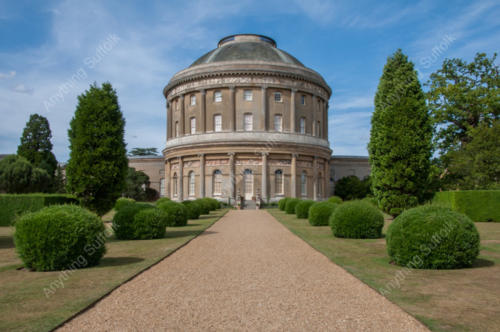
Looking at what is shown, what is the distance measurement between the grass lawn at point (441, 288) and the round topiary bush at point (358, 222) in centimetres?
264

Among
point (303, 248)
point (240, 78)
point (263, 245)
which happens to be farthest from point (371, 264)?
point (240, 78)

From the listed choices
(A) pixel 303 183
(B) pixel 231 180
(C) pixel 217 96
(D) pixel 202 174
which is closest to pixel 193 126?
(C) pixel 217 96

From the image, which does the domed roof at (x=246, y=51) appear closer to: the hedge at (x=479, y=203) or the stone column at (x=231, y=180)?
the stone column at (x=231, y=180)

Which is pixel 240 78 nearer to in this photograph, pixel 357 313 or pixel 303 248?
pixel 303 248

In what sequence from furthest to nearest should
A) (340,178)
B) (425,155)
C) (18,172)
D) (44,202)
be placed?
(340,178), (18,172), (44,202), (425,155)

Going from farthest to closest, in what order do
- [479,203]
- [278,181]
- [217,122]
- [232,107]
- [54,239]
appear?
[217,122]
[232,107]
[278,181]
[479,203]
[54,239]

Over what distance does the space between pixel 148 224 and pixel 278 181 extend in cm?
2946

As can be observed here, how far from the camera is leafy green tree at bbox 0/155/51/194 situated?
3700 cm

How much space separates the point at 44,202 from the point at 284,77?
2918 cm

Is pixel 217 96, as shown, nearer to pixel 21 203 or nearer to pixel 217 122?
pixel 217 122

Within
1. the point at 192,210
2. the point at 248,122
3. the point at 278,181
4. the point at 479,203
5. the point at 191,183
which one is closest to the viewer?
the point at 479,203

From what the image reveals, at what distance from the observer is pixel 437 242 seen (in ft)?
26.5

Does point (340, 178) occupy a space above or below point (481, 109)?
below

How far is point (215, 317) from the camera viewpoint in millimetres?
5176
